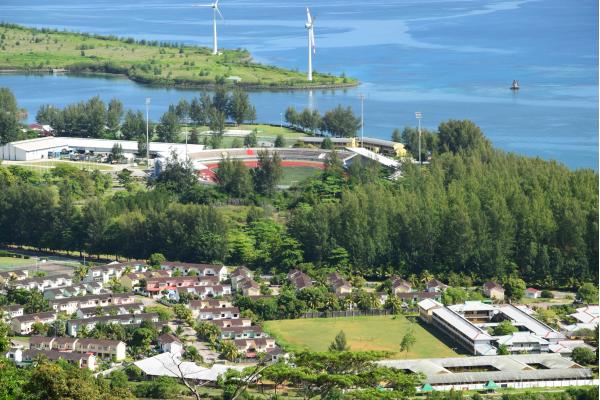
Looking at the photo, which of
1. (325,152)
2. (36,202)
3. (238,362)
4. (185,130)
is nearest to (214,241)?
(36,202)

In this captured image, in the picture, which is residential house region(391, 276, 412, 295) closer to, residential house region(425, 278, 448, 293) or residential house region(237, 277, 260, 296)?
residential house region(425, 278, 448, 293)

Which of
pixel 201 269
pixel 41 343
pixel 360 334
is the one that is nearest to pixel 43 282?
pixel 201 269

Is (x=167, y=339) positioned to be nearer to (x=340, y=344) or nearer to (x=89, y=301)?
(x=340, y=344)

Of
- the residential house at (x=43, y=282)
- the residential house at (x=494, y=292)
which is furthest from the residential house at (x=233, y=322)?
the residential house at (x=494, y=292)

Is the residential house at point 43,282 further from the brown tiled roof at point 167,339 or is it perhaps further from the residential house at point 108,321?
the brown tiled roof at point 167,339

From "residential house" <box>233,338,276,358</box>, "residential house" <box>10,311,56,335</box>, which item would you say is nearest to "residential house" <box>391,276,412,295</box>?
"residential house" <box>233,338,276,358</box>

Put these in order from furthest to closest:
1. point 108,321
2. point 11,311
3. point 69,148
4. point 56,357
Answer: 1. point 69,148
2. point 11,311
3. point 108,321
4. point 56,357

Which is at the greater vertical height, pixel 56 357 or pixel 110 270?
pixel 110 270
